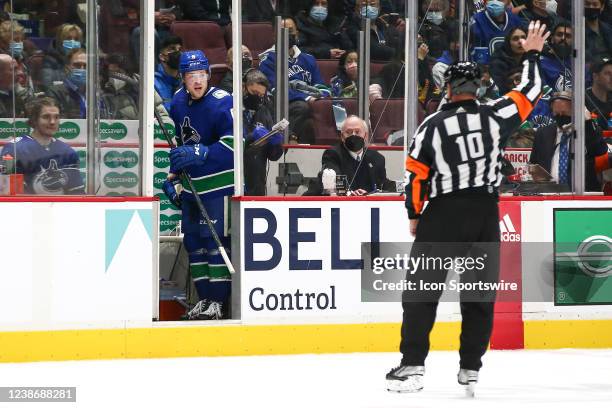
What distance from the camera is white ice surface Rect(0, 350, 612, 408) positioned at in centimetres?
618

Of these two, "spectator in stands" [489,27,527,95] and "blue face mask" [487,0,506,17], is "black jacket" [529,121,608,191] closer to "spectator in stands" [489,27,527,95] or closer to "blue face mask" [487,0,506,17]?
"spectator in stands" [489,27,527,95]

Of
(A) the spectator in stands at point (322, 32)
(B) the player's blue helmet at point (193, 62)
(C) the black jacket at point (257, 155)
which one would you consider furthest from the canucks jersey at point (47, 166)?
(A) the spectator in stands at point (322, 32)

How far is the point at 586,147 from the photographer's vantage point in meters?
8.84

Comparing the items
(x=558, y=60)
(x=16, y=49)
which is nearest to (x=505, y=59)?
(x=558, y=60)

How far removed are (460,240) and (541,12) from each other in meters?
2.99

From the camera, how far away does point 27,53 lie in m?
7.61

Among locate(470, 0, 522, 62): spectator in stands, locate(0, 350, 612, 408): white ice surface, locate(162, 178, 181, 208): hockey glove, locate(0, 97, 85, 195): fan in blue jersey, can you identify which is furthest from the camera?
locate(470, 0, 522, 62): spectator in stands

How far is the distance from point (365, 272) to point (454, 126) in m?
2.23

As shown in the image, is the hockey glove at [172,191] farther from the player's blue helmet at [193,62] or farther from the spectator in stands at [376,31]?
the spectator in stands at [376,31]

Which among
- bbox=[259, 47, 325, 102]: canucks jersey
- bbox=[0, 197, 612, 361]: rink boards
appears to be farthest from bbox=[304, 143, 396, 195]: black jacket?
bbox=[259, 47, 325, 102]: canucks jersey

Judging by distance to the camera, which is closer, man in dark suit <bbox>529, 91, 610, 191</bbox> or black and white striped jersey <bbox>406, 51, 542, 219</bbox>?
black and white striped jersey <bbox>406, 51, 542, 219</bbox>

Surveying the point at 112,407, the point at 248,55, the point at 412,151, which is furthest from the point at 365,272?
the point at 112,407

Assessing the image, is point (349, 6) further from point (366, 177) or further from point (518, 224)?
point (518, 224)

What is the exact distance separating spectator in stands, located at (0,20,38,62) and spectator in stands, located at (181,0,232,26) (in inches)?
52.4
